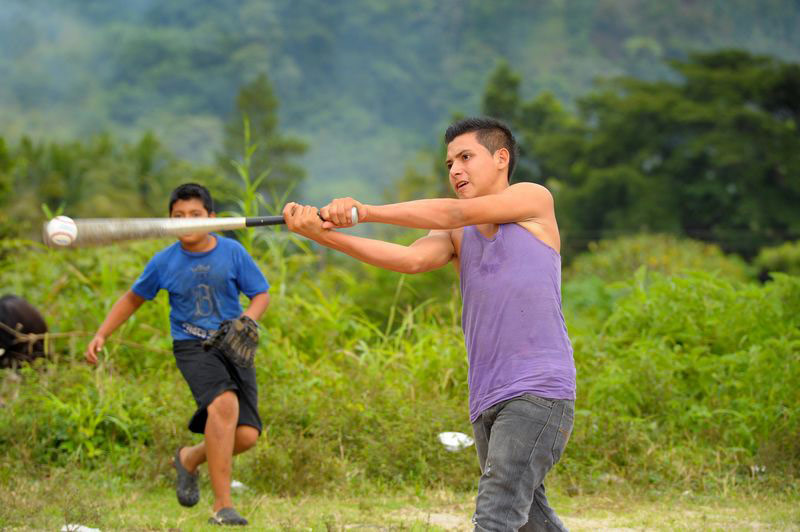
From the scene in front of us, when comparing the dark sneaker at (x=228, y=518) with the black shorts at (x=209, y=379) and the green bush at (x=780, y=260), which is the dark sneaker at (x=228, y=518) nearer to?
the black shorts at (x=209, y=379)

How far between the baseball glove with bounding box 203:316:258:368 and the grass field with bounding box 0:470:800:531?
3.09ft

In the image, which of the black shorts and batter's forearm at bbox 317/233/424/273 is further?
the black shorts

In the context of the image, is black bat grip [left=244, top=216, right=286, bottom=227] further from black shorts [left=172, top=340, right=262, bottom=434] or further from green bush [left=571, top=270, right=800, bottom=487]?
green bush [left=571, top=270, right=800, bottom=487]

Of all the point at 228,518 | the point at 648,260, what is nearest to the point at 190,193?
the point at 228,518

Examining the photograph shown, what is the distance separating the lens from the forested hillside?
386 ft

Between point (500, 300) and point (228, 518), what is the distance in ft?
8.06

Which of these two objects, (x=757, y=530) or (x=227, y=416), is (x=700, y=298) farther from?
(x=227, y=416)

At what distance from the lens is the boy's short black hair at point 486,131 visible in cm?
427

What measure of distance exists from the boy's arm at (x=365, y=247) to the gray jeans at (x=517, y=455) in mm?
668

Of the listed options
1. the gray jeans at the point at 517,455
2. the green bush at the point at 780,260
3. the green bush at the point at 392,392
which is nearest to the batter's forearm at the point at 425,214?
the gray jeans at the point at 517,455

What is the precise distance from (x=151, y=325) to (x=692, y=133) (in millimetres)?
46512

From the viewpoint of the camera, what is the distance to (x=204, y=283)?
594 cm

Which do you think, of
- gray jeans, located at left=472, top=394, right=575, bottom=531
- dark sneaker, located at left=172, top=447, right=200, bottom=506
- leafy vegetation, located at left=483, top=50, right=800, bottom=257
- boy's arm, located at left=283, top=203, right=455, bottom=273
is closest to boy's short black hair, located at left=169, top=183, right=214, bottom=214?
dark sneaker, located at left=172, top=447, right=200, bottom=506

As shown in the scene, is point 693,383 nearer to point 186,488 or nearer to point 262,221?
point 186,488
